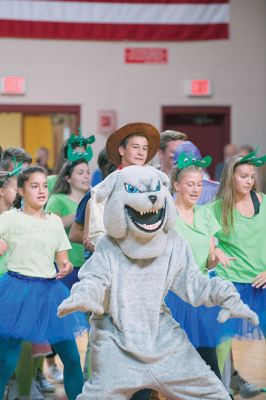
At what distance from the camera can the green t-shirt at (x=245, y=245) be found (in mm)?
5141

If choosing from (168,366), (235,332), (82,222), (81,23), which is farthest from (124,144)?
(81,23)

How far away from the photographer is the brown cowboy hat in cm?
497

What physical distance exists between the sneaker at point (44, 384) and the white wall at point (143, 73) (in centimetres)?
667

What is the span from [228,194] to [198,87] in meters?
7.42

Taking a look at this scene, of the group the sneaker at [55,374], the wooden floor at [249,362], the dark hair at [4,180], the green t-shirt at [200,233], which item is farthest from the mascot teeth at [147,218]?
the sneaker at [55,374]

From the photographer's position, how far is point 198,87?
12.4 m

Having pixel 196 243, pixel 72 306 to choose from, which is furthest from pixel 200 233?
pixel 72 306

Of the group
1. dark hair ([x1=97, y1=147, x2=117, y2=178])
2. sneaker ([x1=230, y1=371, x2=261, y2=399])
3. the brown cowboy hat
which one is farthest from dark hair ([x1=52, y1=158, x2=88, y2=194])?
sneaker ([x1=230, y1=371, x2=261, y2=399])

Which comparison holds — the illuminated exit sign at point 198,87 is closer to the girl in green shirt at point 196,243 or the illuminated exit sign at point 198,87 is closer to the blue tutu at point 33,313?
the girl in green shirt at point 196,243

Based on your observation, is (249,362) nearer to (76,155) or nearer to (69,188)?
(69,188)

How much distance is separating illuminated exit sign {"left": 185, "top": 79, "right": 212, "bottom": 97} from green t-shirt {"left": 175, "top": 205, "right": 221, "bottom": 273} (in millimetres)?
7644

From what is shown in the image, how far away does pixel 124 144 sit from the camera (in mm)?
4984

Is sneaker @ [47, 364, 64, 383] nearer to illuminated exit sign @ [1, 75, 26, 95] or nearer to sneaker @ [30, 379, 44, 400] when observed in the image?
sneaker @ [30, 379, 44, 400]

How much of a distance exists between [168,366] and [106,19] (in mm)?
9090
